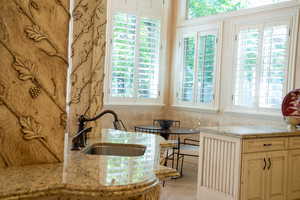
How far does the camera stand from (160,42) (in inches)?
250

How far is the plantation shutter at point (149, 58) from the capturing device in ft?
19.9

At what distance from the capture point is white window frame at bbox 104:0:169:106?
568cm

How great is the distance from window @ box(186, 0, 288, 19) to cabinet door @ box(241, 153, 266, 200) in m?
2.49

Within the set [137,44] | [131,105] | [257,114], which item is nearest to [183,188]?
[257,114]

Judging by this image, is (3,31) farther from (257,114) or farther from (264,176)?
(257,114)

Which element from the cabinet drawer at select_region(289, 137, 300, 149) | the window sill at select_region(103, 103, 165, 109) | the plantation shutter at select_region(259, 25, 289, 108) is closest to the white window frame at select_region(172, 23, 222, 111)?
the window sill at select_region(103, 103, 165, 109)

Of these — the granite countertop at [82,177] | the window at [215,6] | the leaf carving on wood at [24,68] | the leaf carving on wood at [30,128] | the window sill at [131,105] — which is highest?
the window at [215,6]

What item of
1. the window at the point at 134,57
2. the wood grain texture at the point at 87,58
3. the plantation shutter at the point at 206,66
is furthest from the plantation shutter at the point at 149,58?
the wood grain texture at the point at 87,58

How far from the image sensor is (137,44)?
598cm

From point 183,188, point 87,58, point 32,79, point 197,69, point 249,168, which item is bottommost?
point 183,188

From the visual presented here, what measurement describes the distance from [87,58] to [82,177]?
53.4 inches

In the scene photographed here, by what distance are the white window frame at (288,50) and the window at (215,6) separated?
0.25m

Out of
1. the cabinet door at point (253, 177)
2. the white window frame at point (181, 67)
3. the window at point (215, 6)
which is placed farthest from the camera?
the white window frame at point (181, 67)

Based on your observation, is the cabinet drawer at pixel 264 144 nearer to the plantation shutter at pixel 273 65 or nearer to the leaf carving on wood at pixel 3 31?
the plantation shutter at pixel 273 65
